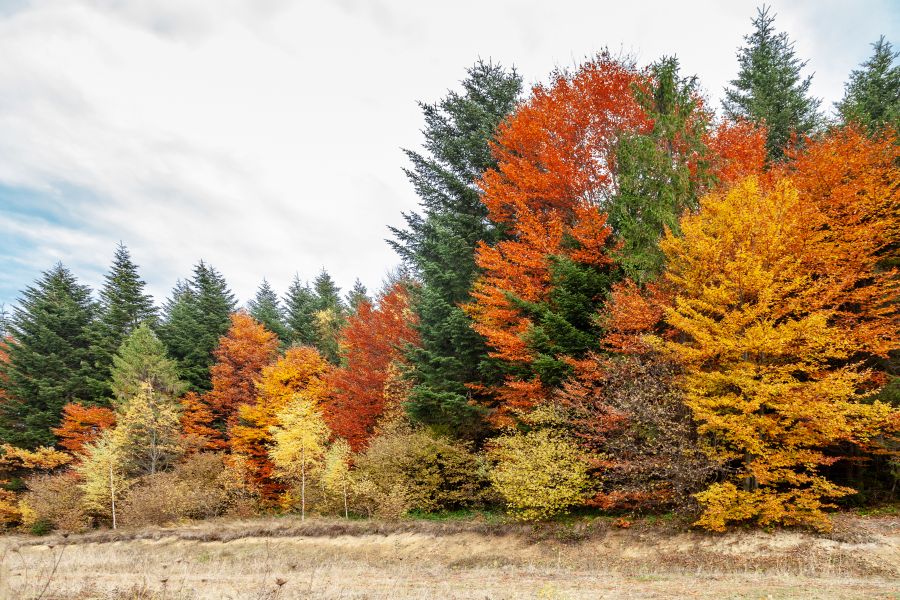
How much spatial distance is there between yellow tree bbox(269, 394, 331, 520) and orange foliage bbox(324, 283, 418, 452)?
2222mm

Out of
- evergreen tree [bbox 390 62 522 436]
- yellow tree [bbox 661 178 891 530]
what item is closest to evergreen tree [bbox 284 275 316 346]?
evergreen tree [bbox 390 62 522 436]

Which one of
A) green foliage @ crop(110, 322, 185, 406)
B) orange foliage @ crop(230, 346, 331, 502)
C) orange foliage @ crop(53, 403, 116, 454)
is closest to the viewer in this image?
orange foliage @ crop(230, 346, 331, 502)

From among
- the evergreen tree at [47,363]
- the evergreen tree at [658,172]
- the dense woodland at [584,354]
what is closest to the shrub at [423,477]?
the dense woodland at [584,354]

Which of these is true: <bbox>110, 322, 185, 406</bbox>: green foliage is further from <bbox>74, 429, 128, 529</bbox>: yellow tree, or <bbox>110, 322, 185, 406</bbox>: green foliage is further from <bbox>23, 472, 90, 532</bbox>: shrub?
<bbox>23, 472, 90, 532</bbox>: shrub

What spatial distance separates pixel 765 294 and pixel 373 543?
18.2 meters

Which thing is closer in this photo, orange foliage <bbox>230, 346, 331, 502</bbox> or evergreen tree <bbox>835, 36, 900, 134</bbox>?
evergreen tree <bbox>835, 36, 900, 134</bbox>

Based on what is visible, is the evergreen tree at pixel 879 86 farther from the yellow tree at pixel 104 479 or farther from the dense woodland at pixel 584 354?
the yellow tree at pixel 104 479

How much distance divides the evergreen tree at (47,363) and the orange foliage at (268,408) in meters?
17.0

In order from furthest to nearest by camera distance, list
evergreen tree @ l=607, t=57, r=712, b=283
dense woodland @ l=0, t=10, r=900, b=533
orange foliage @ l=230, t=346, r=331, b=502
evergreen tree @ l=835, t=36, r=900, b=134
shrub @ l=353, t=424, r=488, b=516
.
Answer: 1. orange foliage @ l=230, t=346, r=331, b=502
2. evergreen tree @ l=835, t=36, r=900, b=134
3. shrub @ l=353, t=424, r=488, b=516
4. evergreen tree @ l=607, t=57, r=712, b=283
5. dense woodland @ l=0, t=10, r=900, b=533

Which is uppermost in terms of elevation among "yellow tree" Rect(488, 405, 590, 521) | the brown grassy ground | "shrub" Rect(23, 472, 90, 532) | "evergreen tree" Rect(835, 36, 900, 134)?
"evergreen tree" Rect(835, 36, 900, 134)

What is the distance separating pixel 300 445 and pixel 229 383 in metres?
16.6

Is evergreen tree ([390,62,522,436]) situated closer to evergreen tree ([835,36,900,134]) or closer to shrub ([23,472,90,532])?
evergreen tree ([835,36,900,134])

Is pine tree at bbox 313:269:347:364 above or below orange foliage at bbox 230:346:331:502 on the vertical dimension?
above

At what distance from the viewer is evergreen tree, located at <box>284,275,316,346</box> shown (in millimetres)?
53125
